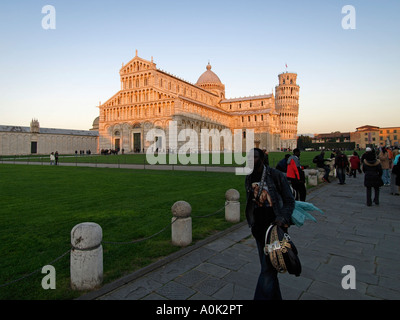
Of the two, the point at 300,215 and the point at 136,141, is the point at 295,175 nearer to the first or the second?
the point at 300,215

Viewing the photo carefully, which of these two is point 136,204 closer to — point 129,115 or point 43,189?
point 43,189

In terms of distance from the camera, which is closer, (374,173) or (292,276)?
(292,276)

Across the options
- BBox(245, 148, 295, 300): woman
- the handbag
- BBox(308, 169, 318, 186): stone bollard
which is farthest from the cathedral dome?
the handbag

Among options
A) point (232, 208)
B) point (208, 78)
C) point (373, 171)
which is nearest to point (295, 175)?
point (232, 208)

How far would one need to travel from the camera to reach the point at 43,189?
11.6 metres

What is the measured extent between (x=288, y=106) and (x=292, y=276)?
334ft

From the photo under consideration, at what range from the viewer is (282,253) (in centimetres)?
260

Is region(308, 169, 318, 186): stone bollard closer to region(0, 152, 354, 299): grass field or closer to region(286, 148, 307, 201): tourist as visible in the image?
region(0, 152, 354, 299): grass field

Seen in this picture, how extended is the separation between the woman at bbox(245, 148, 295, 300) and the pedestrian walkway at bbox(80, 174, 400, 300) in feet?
1.88

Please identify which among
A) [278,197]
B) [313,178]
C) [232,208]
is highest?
[278,197]

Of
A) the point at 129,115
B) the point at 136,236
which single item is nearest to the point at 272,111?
the point at 129,115

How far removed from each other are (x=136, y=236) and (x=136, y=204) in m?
3.17

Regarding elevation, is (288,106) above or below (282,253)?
above

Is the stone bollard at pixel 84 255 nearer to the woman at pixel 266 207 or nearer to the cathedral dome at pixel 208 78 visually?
the woman at pixel 266 207
